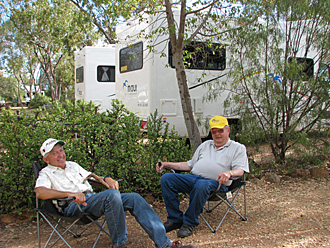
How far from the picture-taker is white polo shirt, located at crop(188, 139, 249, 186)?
10.5 ft

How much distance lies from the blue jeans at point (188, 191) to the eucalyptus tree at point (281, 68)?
2112 millimetres

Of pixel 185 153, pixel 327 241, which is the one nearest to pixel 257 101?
pixel 185 153

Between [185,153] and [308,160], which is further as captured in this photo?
[308,160]

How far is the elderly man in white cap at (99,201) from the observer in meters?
2.60

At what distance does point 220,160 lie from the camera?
3.26 meters

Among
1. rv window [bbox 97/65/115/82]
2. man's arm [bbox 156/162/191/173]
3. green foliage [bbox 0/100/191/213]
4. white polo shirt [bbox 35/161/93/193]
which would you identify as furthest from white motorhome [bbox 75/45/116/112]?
white polo shirt [bbox 35/161/93/193]

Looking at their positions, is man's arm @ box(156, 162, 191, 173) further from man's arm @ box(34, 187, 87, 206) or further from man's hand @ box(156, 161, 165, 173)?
man's arm @ box(34, 187, 87, 206)

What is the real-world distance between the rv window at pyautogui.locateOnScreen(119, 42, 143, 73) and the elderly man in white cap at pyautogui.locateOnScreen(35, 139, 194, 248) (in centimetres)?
379

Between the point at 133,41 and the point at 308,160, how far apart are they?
3.96 meters

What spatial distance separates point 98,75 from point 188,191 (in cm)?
814

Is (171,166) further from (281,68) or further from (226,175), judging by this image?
(281,68)

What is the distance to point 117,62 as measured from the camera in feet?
25.7

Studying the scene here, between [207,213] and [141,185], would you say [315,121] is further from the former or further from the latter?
[141,185]

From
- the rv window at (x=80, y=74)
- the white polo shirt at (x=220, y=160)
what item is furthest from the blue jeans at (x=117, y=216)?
the rv window at (x=80, y=74)
